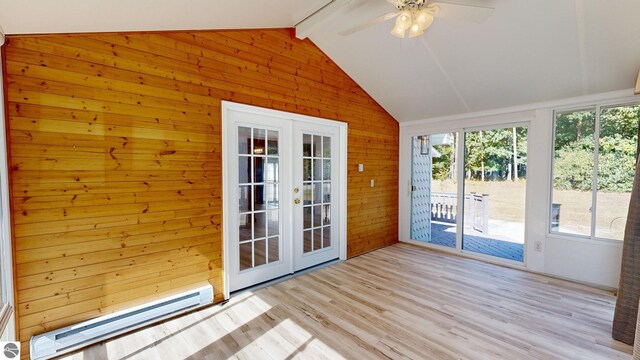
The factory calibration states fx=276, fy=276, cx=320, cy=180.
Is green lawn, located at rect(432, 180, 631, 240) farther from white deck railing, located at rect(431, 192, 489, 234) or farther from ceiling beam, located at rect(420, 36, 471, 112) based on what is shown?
ceiling beam, located at rect(420, 36, 471, 112)

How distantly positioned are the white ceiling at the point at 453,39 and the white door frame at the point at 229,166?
0.81 metres

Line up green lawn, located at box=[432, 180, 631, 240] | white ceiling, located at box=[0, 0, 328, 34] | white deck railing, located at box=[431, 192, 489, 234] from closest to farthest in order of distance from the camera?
white ceiling, located at box=[0, 0, 328, 34]
green lawn, located at box=[432, 180, 631, 240]
white deck railing, located at box=[431, 192, 489, 234]

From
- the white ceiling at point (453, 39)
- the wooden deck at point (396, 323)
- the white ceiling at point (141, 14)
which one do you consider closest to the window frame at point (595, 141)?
Answer: the white ceiling at point (453, 39)

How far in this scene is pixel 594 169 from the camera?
3.23m

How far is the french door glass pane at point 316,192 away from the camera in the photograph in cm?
368

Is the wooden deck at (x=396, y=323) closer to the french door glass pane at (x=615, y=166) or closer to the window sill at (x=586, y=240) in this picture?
the window sill at (x=586, y=240)

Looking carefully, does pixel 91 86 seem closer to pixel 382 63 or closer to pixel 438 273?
pixel 382 63

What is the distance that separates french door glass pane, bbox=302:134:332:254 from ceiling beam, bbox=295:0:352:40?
1210 mm

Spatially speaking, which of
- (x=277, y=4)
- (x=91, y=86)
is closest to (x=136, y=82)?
(x=91, y=86)

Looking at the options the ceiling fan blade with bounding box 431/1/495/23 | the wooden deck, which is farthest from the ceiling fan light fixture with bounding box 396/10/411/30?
the wooden deck

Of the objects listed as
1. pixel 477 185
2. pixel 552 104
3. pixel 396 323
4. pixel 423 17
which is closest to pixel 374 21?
pixel 423 17

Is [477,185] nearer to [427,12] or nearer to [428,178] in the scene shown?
[428,178]

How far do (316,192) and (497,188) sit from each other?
2.76 meters

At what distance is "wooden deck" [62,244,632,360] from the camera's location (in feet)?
6.77
